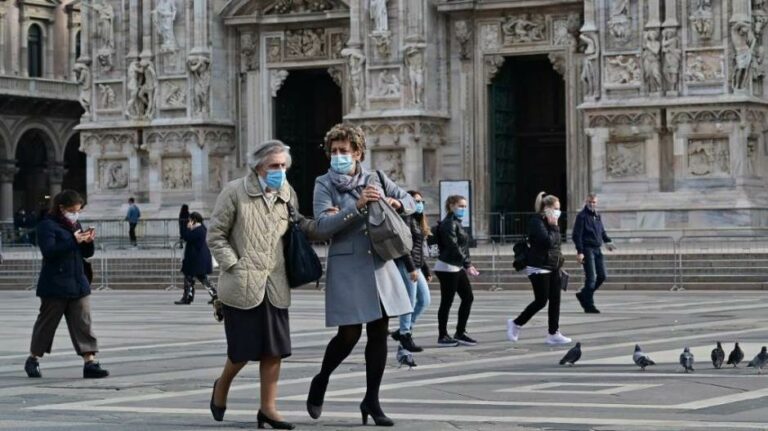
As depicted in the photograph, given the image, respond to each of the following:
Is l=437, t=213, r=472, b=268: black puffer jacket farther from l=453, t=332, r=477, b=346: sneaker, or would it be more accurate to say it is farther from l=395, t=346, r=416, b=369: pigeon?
l=395, t=346, r=416, b=369: pigeon

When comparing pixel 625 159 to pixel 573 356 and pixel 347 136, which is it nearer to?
pixel 573 356

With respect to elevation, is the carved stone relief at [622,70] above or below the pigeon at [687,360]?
above

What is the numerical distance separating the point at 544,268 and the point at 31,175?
2169 inches

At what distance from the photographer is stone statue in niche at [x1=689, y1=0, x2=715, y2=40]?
40.8 m

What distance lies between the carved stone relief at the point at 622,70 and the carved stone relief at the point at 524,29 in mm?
3142

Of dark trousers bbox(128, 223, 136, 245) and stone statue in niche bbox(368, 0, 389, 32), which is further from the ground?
stone statue in niche bbox(368, 0, 389, 32)

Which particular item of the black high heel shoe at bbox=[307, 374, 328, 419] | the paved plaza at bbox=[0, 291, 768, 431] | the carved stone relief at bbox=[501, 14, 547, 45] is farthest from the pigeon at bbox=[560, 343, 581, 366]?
the carved stone relief at bbox=[501, 14, 547, 45]

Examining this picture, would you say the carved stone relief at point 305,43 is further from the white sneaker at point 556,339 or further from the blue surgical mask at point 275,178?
the blue surgical mask at point 275,178

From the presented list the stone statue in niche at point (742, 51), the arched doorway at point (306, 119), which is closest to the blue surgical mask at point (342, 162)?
the stone statue in niche at point (742, 51)

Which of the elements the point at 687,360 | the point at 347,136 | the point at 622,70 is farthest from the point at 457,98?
the point at 347,136

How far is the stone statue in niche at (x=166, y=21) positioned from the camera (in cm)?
4775

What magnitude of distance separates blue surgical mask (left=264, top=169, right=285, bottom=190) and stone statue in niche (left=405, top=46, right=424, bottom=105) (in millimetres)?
31168

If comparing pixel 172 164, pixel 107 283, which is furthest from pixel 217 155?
pixel 107 283

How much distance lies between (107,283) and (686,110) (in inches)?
537
